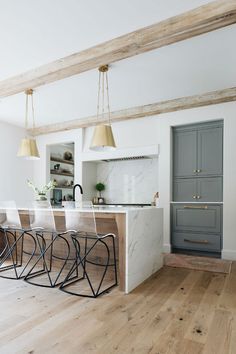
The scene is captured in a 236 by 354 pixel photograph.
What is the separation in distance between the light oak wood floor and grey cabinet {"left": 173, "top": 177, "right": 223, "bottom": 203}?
155cm

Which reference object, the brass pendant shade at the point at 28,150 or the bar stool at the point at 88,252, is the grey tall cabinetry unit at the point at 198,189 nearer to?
the bar stool at the point at 88,252

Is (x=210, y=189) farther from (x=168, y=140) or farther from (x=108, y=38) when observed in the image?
(x=108, y=38)

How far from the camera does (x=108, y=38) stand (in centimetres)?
258

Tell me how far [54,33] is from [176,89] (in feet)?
6.48

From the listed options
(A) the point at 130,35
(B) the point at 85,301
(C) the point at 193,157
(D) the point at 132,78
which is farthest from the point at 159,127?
(B) the point at 85,301

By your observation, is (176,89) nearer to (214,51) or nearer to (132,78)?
(132,78)

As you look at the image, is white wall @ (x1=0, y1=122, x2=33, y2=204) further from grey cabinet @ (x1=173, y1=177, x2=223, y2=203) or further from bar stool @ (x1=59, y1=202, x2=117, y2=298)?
grey cabinet @ (x1=173, y1=177, x2=223, y2=203)

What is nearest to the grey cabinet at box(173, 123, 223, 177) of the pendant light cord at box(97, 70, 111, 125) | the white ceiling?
the white ceiling

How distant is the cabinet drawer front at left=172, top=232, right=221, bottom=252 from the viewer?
4.07m

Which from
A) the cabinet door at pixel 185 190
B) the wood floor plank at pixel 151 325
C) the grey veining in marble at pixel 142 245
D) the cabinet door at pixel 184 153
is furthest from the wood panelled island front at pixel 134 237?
the cabinet door at pixel 184 153

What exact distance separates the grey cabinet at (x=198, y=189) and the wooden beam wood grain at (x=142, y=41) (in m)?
2.41

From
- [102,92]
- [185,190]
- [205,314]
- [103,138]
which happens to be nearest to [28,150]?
[103,138]

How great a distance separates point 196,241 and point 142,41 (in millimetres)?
3081

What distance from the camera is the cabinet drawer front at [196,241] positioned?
13.4 ft
